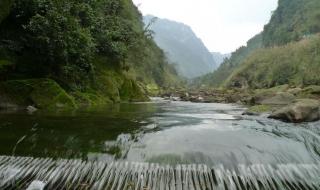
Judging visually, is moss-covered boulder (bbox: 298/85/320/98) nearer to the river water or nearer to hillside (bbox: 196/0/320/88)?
the river water

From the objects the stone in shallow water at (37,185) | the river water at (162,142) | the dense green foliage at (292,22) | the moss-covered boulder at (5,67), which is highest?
the dense green foliage at (292,22)

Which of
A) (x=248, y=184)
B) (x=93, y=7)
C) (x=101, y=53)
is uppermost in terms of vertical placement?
(x=93, y=7)

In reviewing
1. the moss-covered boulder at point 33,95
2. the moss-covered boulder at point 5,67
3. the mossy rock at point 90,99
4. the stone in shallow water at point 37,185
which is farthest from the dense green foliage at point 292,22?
the stone in shallow water at point 37,185

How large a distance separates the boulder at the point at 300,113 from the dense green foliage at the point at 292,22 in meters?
103

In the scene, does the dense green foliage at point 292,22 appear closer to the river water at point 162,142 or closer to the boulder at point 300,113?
the boulder at point 300,113

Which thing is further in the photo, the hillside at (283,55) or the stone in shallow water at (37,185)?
the hillside at (283,55)

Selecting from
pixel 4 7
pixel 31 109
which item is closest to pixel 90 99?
pixel 31 109

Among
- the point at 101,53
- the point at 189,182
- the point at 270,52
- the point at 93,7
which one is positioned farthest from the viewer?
the point at 270,52

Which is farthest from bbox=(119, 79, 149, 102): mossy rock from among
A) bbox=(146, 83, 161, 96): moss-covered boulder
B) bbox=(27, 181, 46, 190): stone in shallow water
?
bbox=(146, 83, 161, 96): moss-covered boulder

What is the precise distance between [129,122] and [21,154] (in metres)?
4.80

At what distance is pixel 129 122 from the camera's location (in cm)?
1216

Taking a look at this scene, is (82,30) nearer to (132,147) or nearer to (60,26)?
(60,26)

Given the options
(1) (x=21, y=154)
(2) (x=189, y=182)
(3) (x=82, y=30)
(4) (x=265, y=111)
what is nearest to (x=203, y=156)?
(2) (x=189, y=182)

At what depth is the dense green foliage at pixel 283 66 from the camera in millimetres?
65169
